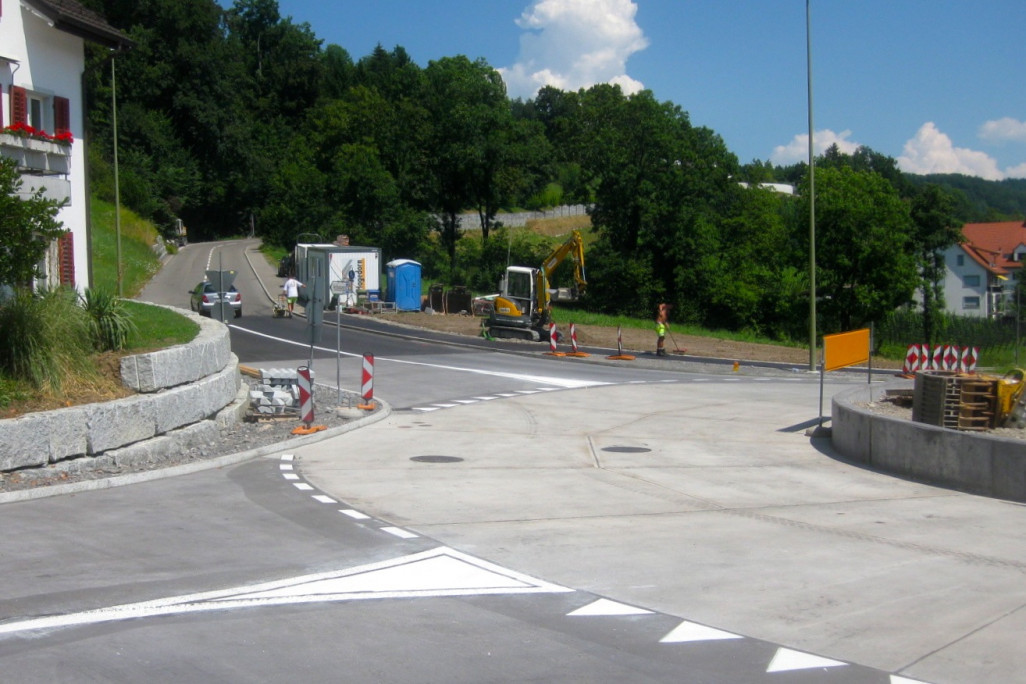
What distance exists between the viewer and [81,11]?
24.5 metres

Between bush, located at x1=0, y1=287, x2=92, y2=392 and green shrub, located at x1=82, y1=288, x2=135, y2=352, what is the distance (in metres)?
0.74

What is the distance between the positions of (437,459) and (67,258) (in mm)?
12836

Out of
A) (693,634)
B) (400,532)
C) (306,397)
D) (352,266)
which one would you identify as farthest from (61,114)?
(352,266)

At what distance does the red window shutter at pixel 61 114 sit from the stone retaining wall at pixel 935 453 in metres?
18.1

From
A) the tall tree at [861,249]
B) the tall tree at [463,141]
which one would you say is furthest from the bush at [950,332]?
the tall tree at [463,141]

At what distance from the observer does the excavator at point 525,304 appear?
38.8 meters

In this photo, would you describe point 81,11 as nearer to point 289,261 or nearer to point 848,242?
point 289,261

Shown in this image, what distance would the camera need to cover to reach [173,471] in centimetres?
1298

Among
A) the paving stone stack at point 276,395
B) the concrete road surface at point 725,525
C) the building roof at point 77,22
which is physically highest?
the building roof at point 77,22

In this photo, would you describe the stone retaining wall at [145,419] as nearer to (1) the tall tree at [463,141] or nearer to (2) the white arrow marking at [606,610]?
(2) the white arrow marking at [606,610]

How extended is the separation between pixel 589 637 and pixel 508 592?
1291 mm

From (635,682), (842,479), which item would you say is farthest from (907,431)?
(635,682)

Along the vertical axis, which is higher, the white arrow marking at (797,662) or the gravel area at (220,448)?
the gravel area at (220,448)

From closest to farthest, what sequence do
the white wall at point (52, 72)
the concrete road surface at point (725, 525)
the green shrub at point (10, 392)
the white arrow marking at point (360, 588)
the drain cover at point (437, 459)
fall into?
the white arrow marking at point (360, 588) < the concrete road surface at point (725, 525) < the green shrub at point (10, 392) < the drain cover at point (437, 459) < the white wall at point (52, 72)
